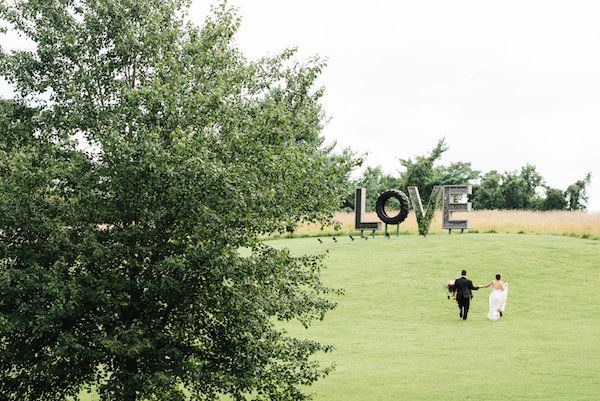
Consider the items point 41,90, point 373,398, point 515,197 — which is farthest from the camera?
point 515,197

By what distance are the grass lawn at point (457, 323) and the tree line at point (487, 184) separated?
35.1 metres

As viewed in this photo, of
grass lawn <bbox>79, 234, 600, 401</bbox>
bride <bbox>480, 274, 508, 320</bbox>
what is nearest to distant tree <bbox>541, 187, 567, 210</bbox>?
grass lawn <bbox>79, 234, 600, 401</bbox>

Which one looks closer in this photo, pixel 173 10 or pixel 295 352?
pixel 295 352

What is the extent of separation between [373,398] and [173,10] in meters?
11.1

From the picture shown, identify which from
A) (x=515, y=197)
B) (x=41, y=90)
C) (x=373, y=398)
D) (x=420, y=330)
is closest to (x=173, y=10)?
(x=41, y=90)

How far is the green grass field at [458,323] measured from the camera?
23.7 metres

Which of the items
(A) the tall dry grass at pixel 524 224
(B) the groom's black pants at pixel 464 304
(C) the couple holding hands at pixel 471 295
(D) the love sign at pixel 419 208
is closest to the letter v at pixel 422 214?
(D) the love sign at pixel 419 208

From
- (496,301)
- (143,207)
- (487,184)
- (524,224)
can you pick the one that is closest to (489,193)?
(487,184)

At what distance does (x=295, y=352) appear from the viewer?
1788 cm

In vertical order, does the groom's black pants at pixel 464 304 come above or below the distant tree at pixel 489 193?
below

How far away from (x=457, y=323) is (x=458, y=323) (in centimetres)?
4

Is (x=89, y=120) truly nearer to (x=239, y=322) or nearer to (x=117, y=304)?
(x=117, y=304)

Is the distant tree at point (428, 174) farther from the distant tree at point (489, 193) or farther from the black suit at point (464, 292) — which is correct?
the black suit at point (464, 292)

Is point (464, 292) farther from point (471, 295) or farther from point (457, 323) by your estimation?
point (457, 323)
